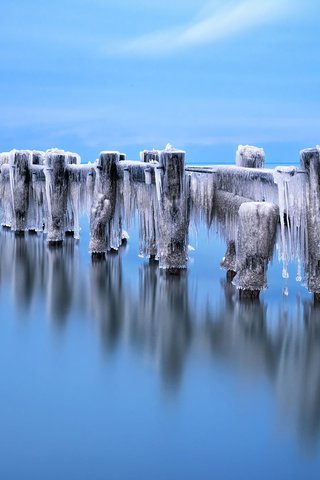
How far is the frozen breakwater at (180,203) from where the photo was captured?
28.2ft

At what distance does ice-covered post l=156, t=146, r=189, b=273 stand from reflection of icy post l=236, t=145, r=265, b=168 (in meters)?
1.16

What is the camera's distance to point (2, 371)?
6.98m

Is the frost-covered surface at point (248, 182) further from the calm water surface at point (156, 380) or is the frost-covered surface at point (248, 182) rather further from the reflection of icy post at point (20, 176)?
the reflection of icy post at point (20, 176)

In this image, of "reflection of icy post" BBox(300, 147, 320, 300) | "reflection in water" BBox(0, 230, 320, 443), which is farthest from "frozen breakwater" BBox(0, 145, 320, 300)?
"reflection in water" BBox(0, 230, 320, 443)

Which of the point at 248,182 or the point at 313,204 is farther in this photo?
the point at 248,182

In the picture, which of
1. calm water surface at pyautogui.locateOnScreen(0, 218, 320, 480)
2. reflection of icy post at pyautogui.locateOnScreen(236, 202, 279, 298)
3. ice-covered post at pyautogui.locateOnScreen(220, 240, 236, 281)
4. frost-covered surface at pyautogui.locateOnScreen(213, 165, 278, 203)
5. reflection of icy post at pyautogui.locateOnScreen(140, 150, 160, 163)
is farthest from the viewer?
reflection of icy post at pyautogui.locateOnScreen(140, 150, 160, 163)

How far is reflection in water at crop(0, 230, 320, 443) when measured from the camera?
6668 millimetres

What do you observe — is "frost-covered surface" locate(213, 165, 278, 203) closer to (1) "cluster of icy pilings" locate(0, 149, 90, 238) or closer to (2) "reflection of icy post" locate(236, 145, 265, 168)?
(2) "reflection of icy post" locate(236, 145, 265, 168)

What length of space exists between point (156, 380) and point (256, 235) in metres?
2.64

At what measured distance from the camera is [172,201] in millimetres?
10570

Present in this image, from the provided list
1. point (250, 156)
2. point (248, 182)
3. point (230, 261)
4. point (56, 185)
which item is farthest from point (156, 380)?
point (56, 185)

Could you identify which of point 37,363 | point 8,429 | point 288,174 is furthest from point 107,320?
point 8,429

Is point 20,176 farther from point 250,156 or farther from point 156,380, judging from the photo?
point 156,380

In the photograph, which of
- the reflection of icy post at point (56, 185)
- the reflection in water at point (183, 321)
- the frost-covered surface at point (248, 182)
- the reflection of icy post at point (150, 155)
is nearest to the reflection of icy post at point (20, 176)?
the reflection of icy post at point (56, 185)
